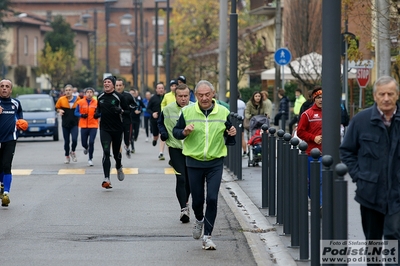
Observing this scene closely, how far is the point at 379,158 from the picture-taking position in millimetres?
6977

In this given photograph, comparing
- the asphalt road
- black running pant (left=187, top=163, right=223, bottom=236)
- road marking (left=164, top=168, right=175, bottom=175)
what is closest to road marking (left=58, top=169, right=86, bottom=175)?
the asphalt road

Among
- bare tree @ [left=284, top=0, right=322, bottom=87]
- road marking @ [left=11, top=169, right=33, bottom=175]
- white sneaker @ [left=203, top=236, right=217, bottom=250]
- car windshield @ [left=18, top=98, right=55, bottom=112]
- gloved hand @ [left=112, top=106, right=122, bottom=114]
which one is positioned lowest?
road marking @ [left=11, top=169, right=33, bottom=175]

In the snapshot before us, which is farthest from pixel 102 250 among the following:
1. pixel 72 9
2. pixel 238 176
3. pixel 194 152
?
pixel 72 9

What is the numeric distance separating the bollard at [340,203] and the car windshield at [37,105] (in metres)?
29.2

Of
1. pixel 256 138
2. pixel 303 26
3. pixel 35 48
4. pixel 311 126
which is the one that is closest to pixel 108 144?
pixel 311 126

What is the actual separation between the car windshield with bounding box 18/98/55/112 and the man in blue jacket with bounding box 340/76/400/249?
→ 95.2 ft

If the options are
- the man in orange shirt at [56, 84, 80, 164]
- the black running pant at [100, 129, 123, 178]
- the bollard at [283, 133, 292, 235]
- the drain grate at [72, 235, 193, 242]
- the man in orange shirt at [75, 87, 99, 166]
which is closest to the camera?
the bollard at [283, 133, 292, 235]

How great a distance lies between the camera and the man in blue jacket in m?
6.96

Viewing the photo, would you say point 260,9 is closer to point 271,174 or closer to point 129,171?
point 129,171

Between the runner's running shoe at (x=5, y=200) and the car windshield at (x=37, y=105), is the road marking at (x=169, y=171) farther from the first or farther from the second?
the car windshield at (x=37, y=105)

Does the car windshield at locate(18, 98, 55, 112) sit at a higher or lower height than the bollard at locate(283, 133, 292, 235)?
higher

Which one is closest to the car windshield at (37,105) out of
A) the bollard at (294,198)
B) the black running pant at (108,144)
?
the black running pant at (108,144)

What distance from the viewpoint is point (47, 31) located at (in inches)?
3824

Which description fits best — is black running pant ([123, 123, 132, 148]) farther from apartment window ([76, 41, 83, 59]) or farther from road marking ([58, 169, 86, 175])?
apartment window ([76, 41, 83, 59])
